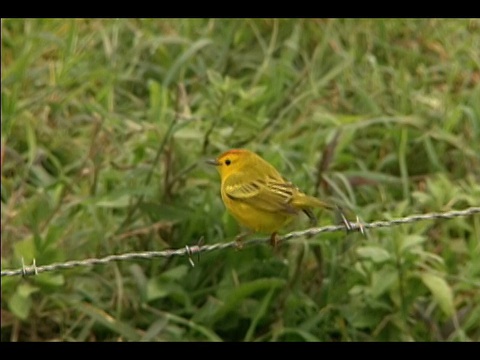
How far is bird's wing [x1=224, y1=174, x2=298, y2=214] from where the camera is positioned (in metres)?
4.73

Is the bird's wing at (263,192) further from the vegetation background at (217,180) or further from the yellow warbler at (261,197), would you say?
the vegetation background at (217,180)

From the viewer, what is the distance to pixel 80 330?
5711 mm

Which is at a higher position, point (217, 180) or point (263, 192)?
point (263, 192)

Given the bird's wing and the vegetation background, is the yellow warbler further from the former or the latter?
the vegetation background

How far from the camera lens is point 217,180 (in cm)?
585

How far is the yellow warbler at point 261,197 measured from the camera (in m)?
4.72

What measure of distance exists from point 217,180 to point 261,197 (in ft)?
3.47

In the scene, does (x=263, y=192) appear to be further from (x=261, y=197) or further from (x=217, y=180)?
(x=217, y=180)

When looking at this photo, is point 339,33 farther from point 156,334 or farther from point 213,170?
point 156,334

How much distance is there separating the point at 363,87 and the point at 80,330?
Result: 2203 mm

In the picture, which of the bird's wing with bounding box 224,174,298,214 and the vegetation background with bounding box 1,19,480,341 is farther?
the vegetation background with bounding box 1,19,480,341

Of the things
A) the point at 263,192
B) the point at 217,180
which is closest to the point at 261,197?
the point at 263,192

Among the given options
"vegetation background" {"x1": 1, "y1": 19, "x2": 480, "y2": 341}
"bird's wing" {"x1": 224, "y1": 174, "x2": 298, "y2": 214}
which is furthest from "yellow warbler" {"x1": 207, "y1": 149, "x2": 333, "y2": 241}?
"vegetation background" {"x1": 1, "y1": 19, "x2": 480, "y2": 341}

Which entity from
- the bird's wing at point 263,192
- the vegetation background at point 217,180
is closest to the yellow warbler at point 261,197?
the bird's wing at point 263,192
